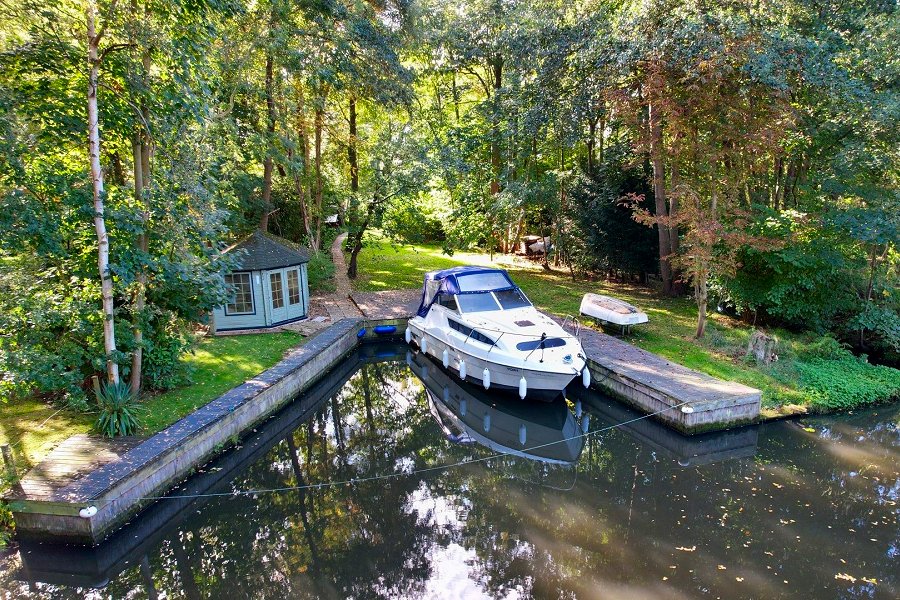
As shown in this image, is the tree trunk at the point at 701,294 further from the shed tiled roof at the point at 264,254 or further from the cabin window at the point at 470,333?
the shed tiled roof at the point at 264,254

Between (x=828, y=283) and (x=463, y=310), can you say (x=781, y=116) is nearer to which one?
(x=828, y=283)

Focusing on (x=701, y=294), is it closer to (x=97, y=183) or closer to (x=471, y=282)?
(x=471, y=282)

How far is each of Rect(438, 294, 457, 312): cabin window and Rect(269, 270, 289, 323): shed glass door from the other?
435 centimetres

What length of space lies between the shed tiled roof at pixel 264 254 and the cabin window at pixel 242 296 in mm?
329

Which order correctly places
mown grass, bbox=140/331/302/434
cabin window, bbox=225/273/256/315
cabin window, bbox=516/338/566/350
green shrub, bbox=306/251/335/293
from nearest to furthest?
mown grass, bbox=140/331/302/434 → cabin window, bbox=516/338/566/350 → cabin window, bbox=225/273/256/315 → green shrub, bbox=306/251/335/293

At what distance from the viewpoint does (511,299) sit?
11.6m

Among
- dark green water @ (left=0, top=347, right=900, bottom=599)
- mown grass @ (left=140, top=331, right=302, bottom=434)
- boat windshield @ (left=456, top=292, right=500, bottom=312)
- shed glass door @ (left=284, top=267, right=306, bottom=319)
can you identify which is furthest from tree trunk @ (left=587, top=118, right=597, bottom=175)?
mown grass @ (left=140, top=331, right=302, bottom=434)

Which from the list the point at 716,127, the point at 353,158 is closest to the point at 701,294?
the point at 716,127

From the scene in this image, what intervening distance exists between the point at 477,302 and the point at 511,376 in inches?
89.5

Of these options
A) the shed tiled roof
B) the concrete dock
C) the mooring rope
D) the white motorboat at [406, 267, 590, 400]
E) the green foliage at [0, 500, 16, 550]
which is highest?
the shed tiled roof

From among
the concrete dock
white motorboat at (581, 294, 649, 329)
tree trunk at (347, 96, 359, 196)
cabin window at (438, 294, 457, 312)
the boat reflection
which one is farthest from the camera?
tree trunk at (347, 96, 359, 196)

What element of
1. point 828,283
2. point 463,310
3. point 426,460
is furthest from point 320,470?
point 828,283

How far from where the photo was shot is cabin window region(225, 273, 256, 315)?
498 inches

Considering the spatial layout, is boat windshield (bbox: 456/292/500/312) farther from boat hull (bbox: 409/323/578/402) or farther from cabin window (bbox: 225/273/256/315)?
cabin window (bbox: 225/273/256/315)
